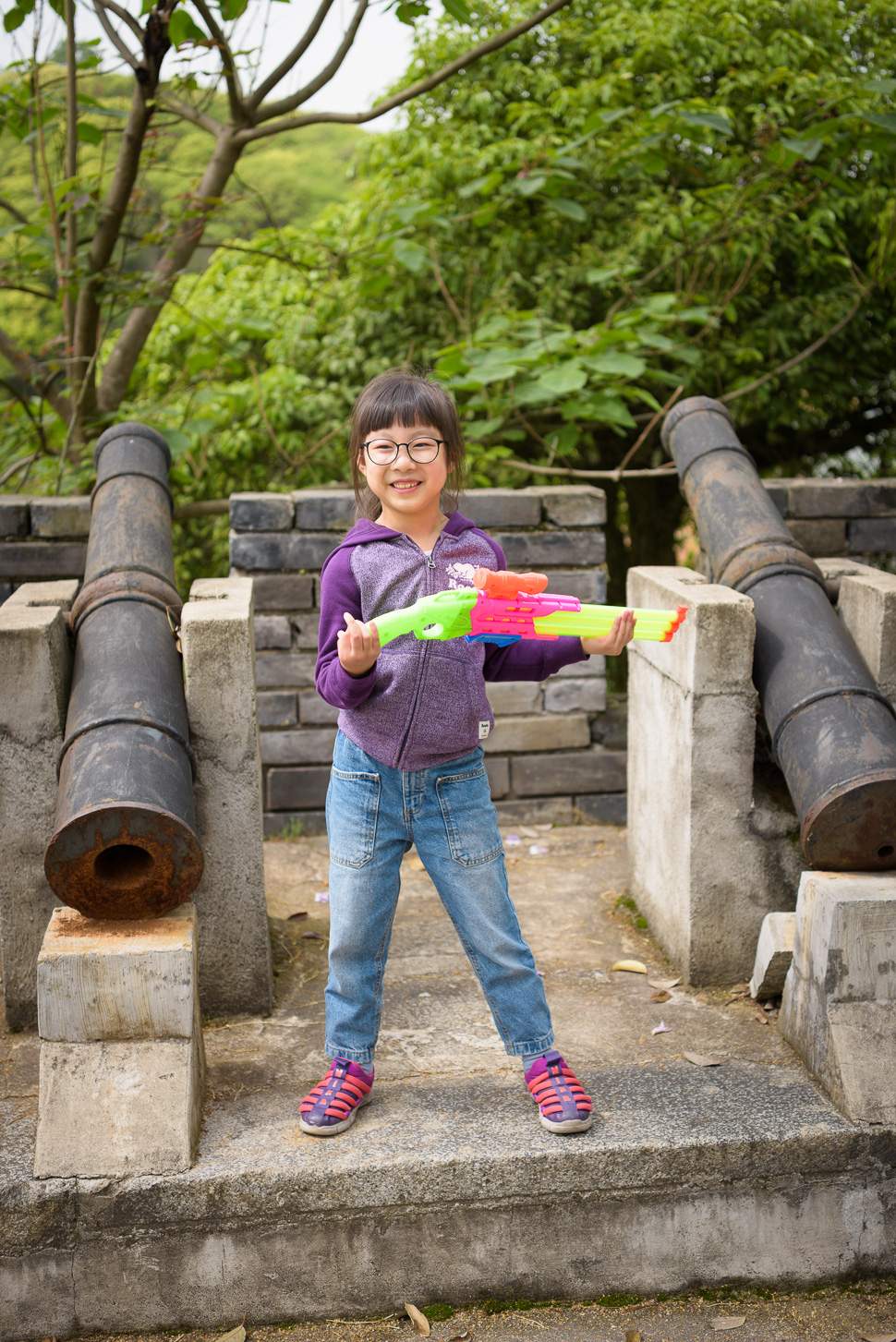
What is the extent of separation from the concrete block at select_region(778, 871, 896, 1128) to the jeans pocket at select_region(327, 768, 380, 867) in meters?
0.99

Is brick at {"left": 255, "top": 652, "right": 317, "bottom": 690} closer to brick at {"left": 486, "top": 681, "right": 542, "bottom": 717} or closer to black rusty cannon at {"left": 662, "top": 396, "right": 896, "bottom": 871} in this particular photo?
brick at {"left": 486, "top": 681, "right": 542, "bottom": 717}

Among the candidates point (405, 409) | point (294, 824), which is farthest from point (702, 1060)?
point (294, 824)

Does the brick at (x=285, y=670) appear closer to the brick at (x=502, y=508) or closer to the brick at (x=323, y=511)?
the brick at (x=323, y=511)

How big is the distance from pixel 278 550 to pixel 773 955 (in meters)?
2.34

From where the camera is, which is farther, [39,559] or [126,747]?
[39,559]

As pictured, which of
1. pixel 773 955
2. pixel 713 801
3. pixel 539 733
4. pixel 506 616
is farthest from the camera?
pixel 539 733

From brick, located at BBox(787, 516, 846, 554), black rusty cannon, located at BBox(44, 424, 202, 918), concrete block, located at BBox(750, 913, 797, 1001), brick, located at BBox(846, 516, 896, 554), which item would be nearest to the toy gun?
black rusty cannon, located at BBox(44, 424, 202, 918)

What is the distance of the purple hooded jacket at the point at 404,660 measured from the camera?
2.15m

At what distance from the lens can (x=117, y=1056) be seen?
2152mm

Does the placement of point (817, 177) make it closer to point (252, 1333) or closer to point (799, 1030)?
point (799, 1030)

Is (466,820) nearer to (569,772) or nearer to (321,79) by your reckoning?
(569,772)

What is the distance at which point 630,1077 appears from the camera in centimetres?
243

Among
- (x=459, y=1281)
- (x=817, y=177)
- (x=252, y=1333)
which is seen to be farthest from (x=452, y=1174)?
(x=817, y=177)

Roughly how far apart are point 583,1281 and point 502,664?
1245mm
